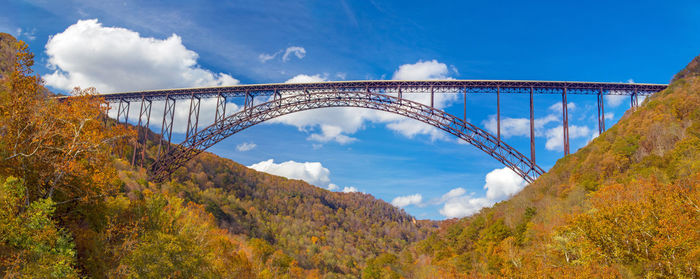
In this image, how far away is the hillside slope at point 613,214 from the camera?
62.6 ft

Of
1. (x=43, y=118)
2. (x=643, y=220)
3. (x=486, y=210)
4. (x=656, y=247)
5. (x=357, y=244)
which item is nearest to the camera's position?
(x=43, y=118)

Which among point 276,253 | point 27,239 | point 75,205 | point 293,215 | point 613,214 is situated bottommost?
point 276,253

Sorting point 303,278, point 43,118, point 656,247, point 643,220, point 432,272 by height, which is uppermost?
point 43,118

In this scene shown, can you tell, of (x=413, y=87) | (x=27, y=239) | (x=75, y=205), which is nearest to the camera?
(x=27, y=239)

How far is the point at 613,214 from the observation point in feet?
68.2

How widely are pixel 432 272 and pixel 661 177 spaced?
21.6 meters

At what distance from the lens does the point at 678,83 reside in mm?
39969

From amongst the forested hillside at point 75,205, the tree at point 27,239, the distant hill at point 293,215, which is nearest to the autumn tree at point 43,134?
the forested hillside at point 75,205

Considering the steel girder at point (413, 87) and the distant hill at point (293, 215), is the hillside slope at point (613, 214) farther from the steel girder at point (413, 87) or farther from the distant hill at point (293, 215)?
the distant hill at point (293, 215)

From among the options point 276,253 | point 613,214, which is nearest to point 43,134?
point 613,214

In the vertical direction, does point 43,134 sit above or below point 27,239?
above

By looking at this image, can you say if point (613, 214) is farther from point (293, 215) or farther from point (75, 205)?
point (293, 215)

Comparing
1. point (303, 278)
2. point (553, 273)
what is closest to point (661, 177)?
point (553, 273)

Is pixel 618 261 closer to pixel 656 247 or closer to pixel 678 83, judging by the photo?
pixel 656 247
